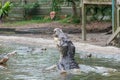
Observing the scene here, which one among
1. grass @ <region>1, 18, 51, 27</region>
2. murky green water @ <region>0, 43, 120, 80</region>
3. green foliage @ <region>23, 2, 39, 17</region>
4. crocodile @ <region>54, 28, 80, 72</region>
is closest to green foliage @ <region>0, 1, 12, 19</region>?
grass @ <region>1, 18, 51, 27</region>

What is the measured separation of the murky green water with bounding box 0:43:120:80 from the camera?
33.7ft

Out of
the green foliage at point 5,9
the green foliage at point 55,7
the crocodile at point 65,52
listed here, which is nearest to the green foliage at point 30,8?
the green foliage at point 5,9

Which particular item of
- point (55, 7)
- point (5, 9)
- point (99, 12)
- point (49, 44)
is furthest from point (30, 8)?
point (49, 44)

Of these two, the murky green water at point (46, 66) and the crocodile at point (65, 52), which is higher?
the crocodile at point (65, 52)

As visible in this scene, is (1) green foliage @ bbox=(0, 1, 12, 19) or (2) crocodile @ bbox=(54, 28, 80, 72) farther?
(1) green foliage @ bbox=(0, 1, 12, 19)

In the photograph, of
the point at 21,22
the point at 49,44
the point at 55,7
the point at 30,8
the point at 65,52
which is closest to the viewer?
the point at 65,52

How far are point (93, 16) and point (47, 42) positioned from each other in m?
5.98

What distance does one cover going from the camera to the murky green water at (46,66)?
405 inches

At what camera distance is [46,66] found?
474 inches

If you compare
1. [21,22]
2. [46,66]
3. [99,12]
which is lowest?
[21,22]

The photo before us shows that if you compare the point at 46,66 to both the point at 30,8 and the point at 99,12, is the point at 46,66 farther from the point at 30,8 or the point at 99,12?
the point at 30,8

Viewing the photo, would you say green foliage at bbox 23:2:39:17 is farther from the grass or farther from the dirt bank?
the dirt bank

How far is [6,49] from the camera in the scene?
1681 cm

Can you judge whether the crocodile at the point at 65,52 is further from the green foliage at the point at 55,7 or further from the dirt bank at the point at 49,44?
the green foliage at the point at 55,7
